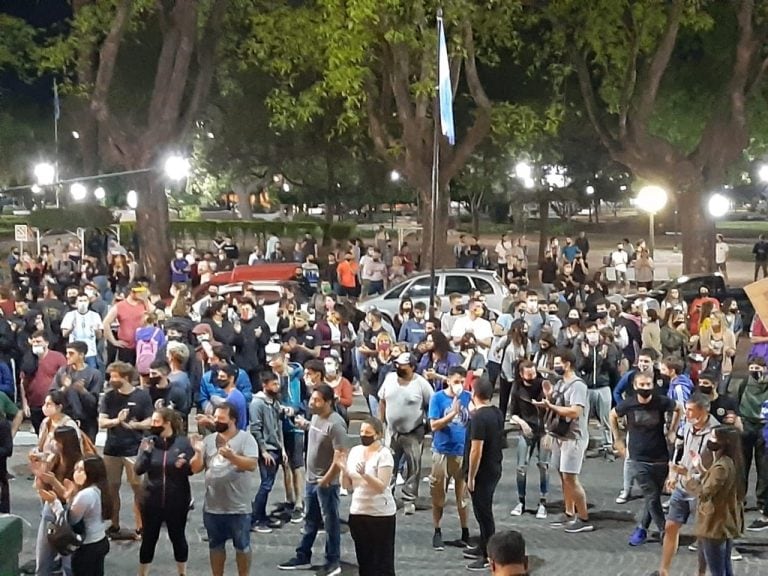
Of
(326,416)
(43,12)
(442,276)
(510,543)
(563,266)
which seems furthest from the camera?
(43,12)

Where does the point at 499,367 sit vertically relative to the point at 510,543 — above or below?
above

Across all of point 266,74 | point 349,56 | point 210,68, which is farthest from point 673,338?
point 266,74

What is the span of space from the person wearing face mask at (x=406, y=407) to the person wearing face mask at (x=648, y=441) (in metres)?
1.91

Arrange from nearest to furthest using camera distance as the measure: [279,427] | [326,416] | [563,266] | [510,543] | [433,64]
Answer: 1. [510,543]
2. [326,416]
3. [279,427]
4. [433,64]
5. [563,266]

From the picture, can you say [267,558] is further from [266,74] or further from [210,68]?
[266,74]

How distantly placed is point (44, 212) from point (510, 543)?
134 feet

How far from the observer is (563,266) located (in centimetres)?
2811

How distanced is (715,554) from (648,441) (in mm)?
1693

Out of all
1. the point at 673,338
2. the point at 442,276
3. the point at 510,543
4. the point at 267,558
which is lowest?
the point at 267,558

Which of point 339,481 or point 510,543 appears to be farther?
point 339,481

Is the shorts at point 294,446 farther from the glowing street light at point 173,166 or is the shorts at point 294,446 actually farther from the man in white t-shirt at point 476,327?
the glowing street light at point 173,166

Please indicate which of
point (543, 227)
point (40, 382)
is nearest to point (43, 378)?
point (40, 382)

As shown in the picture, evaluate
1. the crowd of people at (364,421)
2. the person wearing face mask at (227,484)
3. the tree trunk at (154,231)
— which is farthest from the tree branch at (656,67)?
the person wearing face mask at (227,484)

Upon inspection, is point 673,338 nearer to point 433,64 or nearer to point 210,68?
point 433,64
